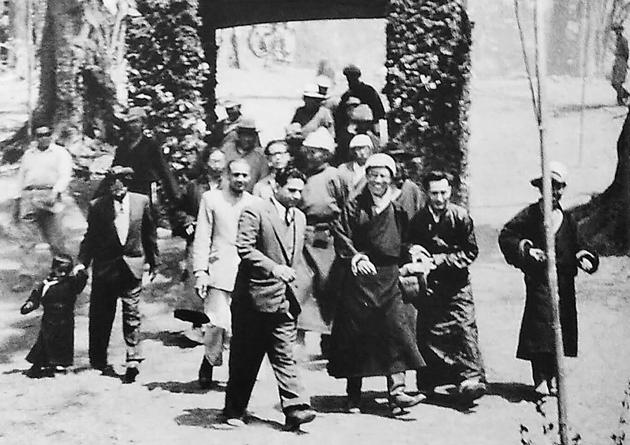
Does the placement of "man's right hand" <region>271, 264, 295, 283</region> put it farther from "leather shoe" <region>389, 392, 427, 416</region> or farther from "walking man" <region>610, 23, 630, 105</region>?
"walking man" <region>610, 23, 630, 105</region>

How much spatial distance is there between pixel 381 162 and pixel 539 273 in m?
1.13

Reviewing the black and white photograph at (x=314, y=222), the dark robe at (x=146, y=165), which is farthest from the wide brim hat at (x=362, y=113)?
the dark robe at (x=146, y=165)

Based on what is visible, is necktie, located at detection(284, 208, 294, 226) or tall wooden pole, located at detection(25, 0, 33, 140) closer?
necktie, located at detection(284, 208, 294, 226)

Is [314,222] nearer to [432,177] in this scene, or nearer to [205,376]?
[432,177]

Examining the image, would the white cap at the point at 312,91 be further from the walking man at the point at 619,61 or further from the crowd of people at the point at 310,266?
the walking man at the point at 619,61

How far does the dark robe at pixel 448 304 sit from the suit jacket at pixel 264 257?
2.43 ft

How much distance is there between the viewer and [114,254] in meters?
5.32

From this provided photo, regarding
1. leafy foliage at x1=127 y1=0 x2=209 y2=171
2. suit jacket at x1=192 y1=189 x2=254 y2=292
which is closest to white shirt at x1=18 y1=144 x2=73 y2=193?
leafy foliage at x1=127 y1=0 x2=209 y2=171

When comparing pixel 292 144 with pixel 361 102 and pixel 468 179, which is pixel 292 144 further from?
pixel 468 179

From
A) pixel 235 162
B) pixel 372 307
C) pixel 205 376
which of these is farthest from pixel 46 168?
pixel 372 307

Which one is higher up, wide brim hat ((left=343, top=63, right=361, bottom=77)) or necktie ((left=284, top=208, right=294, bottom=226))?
wide brim hat ((left=343, top=63, right=361, bottom=77))

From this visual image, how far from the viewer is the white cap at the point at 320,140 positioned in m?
5.43

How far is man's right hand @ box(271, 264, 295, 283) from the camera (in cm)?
488

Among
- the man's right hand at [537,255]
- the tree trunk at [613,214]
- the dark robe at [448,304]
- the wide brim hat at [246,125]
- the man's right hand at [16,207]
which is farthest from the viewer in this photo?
the man's right hand at [16,207]
